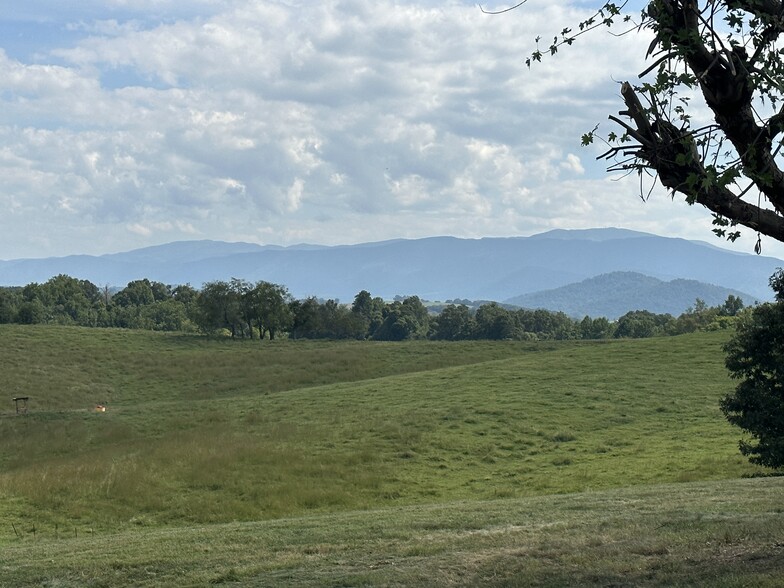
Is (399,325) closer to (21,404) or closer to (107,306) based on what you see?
(107,306)

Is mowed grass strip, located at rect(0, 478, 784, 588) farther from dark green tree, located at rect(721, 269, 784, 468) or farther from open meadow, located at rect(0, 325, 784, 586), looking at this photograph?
dark green tree, located at rect(721, 269, 784, 468)

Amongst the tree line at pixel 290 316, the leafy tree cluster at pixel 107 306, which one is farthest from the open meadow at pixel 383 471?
the leafy tree cluster at pixel 107 306

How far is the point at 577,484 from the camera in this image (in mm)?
27203

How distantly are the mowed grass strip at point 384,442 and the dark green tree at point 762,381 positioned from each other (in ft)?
6.12

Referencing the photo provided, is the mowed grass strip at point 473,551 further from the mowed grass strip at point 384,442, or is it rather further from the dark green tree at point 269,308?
the dark green tree at point 269,308

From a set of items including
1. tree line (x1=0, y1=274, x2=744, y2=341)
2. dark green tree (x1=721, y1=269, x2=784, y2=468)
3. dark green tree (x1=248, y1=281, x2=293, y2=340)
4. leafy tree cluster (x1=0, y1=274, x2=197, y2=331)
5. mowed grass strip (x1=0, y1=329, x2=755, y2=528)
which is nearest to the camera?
dark green tree (x1=721, y1=269, x2=784, y2=468)

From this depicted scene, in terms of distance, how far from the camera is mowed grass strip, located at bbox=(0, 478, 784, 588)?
9.84m

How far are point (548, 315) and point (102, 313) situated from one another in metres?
87.8

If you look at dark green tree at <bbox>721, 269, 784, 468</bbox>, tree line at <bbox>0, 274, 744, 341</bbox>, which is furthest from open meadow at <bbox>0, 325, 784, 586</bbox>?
tree line at <bbox>0, 274, 744, 341</bbox>

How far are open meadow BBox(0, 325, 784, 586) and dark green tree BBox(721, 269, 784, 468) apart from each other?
6.45 ft

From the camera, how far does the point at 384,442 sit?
121ft

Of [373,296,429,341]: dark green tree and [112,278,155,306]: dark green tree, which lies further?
[112,278,155,306]: dark green tree

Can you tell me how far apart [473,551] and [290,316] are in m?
91.6

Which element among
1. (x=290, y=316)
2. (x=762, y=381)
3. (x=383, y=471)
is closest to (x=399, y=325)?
(x=290, y=316)
